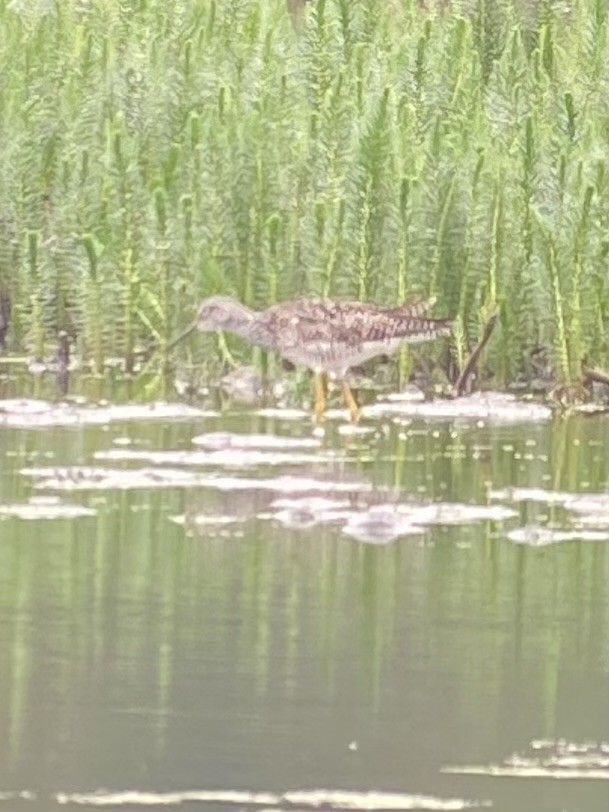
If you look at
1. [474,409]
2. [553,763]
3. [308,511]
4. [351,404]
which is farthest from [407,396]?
[553,763]

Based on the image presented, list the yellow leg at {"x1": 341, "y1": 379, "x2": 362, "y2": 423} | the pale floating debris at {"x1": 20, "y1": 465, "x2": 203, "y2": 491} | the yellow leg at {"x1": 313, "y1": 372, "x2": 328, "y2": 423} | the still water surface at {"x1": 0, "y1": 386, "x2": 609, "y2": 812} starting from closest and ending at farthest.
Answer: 1. the still water surface at {"x1": 0, "y1": 386, "x2": 609, "y2": 812}
2. the pale floating debris at {"x1": 20, "y1": 465, "x2": 203, "y2": 491}
3. the yellow leg at {"x1": 341, "y1": 379, "x2": 362, "y2": 423}
4. the yellow leg at {"x1": 313, "y1": 372, "x2": 328, "y2": 423}

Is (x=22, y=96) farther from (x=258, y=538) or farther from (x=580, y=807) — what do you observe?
(x=580, y=807)

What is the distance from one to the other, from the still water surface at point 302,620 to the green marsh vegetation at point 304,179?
4.14 feet

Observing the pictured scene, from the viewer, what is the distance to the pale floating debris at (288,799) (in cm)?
444

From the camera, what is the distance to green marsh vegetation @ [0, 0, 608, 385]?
994 cm

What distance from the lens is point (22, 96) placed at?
37.1 feet

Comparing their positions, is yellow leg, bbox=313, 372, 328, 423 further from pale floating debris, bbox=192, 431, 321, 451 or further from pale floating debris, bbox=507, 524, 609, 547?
pale floating debris, bbox=507, 524, 609, 547

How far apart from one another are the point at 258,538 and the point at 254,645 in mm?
1334

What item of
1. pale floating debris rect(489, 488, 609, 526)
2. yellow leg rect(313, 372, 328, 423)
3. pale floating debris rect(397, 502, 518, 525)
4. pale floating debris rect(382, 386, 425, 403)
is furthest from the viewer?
pale floating debris rect(382, 386, 425, 403)

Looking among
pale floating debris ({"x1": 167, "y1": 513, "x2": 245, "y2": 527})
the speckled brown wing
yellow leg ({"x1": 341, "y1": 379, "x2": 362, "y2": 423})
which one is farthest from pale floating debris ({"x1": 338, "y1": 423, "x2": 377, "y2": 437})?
pale floating debris ({"x1": 167, "y1": 513, "x2": 245, "y2": 527})

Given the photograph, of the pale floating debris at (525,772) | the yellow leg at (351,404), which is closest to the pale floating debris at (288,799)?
the pale floating debris at (525,772)

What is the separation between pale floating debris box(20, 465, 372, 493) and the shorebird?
142 centimetres

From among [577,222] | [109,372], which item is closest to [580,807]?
[577,222]

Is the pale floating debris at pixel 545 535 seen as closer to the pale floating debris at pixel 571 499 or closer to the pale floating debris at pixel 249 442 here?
the pale floating debris at pixel 571 499
